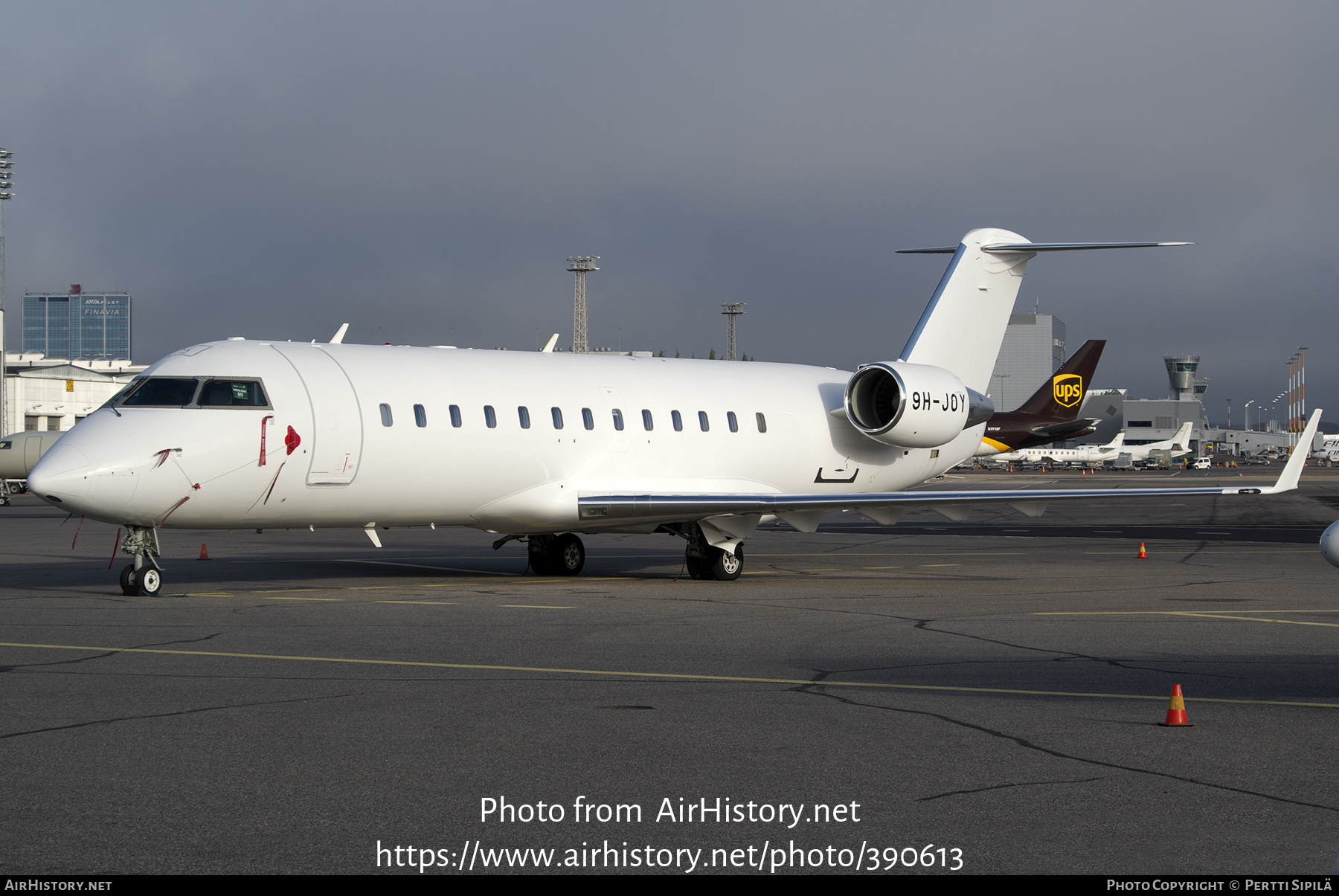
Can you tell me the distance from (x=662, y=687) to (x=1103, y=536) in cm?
2440

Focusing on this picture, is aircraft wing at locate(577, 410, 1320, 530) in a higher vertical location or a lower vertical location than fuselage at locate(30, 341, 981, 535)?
lower

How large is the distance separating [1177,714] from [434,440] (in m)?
11.5

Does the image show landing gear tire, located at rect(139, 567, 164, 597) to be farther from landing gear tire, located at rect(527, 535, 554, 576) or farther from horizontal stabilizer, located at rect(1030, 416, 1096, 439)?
horizontal stabilizer, located at rect(1030, 416, 1096, 439)

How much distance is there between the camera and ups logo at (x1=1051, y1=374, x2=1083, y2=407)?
2941 cm

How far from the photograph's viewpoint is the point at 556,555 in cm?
2089

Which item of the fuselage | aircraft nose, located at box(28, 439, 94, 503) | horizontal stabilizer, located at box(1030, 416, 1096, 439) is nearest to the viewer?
aircraft nose, located at box(28, 439, 94, 503)

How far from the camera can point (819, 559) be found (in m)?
24.8

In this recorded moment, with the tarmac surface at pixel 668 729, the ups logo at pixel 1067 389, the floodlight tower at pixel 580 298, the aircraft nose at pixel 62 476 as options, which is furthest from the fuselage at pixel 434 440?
the floodlight tower at pixel 580 298

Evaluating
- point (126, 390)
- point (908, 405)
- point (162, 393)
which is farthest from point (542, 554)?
point (126, 390)

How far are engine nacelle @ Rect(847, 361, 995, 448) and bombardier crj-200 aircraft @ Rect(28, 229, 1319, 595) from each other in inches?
1.8

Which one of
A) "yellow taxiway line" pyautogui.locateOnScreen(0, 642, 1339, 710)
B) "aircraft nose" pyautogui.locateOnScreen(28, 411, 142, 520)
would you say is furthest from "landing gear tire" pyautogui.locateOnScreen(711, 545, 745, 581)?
"yellow taxiway line" pyautogui.locateOnScreen(0, 642, 1339, 710)

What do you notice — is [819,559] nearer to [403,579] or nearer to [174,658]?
[403,579]

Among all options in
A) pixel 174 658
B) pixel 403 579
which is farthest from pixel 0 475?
pixel 174 658
